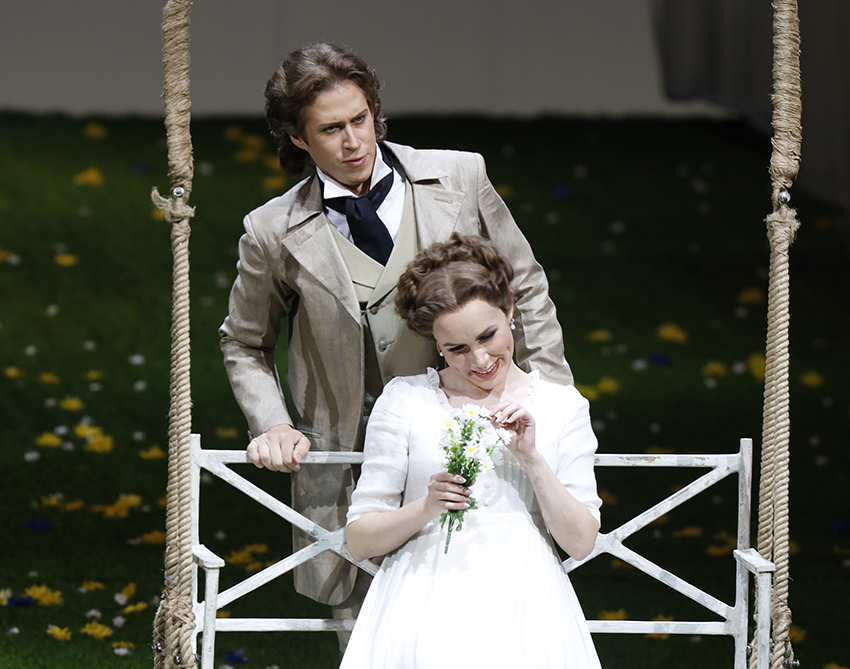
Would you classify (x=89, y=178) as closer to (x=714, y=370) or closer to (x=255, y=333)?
(x=714, y=370)

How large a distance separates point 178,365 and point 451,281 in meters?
0.63

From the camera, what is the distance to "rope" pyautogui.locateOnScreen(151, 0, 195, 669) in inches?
98.6

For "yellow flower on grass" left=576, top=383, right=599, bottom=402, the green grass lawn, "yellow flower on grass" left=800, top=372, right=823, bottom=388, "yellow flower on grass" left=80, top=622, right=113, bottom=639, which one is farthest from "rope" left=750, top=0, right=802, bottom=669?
"yellow flower on grass" left=800, top=372, right=823, bottom=388

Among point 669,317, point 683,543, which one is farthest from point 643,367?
point 683,543

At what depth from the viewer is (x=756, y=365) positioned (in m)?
6.91

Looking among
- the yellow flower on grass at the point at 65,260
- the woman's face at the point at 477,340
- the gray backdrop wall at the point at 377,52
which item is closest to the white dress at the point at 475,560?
the woman's face at the point at 477,340

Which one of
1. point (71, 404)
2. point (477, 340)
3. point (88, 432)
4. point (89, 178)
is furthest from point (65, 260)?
point (477, 340)

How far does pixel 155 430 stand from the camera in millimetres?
5906

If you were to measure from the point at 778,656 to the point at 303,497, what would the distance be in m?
1.21

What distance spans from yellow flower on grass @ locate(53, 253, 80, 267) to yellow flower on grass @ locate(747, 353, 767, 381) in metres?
4.46

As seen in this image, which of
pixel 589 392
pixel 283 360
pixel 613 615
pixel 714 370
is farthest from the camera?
pixel 714 370

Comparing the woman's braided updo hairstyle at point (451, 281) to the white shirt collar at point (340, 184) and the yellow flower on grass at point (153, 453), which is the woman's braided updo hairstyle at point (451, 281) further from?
the yellow flower on grass at point (153, 453)

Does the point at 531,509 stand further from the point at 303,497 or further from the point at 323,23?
the point at 323,23

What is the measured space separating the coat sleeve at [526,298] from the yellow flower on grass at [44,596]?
88.6 inches
